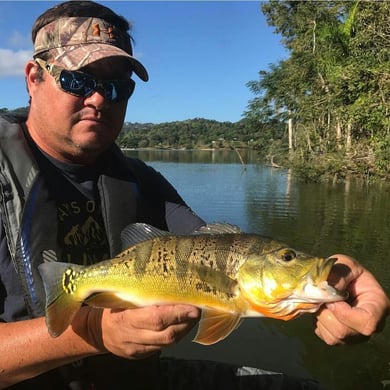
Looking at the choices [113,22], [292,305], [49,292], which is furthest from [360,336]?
[113,22]

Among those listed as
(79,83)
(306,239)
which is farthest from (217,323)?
(306,239)

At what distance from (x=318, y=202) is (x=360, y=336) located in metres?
23.9

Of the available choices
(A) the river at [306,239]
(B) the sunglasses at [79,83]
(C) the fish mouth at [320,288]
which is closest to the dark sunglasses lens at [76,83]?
(B) the sunglasses at [79,83]

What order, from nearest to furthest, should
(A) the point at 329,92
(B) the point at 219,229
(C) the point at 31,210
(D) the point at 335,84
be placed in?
(B) the point at 219,229 < (C) the point at 31,210 < (D) the point at 335,84 < (A) the point at 329,92

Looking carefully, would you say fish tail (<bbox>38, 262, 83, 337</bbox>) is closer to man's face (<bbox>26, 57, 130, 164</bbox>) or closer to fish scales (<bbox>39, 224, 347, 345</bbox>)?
fish scales (<bbox>39, 224, 347, 345</bbox>)

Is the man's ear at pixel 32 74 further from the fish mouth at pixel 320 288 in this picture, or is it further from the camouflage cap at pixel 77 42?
the fish mouth at pixel 320 288

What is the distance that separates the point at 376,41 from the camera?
83.5 feet

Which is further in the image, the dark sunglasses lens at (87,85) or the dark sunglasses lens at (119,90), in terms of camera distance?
the dark sunglasses lens at (119,90)

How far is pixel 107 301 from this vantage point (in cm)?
249

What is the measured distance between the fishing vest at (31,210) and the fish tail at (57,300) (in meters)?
0.38

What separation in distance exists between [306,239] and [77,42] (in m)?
13.9

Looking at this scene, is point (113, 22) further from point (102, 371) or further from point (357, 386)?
point (357, 386)

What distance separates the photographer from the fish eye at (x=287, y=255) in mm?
2314

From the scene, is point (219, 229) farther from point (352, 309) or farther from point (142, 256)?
point (352, 309)
